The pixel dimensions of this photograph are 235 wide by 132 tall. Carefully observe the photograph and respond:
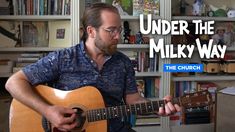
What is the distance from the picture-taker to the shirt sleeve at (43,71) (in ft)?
5.37

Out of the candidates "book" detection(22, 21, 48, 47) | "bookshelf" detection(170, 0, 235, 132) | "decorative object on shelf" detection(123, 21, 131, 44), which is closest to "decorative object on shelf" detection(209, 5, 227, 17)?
"bookshelf" detection(170, 0, 235, 132)

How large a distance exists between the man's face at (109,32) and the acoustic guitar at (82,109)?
0.73 feet

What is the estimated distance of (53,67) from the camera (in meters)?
1.65

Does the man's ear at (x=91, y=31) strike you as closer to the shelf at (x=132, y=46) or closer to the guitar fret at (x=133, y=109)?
the guitar fret at (x=133, y=109)

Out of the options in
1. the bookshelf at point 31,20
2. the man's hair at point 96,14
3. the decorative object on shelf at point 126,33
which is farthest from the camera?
the decorative object on shelf at point 126,33

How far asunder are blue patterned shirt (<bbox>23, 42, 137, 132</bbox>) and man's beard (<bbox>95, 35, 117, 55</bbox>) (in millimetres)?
61

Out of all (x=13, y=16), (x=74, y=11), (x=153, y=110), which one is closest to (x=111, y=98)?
(x=153, y=110)

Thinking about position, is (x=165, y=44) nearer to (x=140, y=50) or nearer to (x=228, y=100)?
(x=140, y=50)

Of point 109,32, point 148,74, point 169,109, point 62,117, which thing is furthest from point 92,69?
point 148,74

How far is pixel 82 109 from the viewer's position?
157 centimetres

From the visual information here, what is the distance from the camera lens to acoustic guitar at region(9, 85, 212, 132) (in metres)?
1.55

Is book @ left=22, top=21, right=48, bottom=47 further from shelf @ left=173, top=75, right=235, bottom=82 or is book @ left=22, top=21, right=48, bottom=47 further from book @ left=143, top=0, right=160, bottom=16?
shelf @ left=173, top=75, right=235, bottom=82

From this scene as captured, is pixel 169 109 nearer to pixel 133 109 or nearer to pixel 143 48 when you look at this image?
pixel 133 109

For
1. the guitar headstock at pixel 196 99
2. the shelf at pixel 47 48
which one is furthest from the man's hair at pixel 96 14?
the shelf at pixel 47 48
